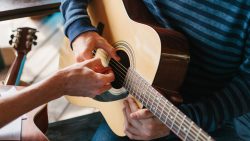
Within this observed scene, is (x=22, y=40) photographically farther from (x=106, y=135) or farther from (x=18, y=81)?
(x=106, y=135)

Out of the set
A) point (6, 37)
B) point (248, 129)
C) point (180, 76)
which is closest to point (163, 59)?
point (180, 76)

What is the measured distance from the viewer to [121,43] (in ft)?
3.15

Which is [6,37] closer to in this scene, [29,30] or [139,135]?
[29,30]

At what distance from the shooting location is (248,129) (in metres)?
0.93

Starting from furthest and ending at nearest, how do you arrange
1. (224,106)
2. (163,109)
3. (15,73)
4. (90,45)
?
(15,73), (90,45), (224,106), (163,109)

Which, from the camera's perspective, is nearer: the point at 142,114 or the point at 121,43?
the point at 142,114

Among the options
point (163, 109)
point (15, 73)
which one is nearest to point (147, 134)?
point (163, 109)

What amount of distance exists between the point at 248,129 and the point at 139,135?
292 mm

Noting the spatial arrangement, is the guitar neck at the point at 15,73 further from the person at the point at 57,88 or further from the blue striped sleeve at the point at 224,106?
the blue striped sleeve at the point at 224,106

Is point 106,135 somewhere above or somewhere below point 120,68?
below

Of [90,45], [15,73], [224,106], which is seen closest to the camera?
[224,106]

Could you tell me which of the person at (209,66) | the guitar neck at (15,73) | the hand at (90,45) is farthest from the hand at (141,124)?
the guitar neck at (15,73)

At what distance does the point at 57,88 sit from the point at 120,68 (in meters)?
0.19

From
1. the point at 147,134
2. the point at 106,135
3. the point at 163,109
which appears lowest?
the point at 106,135
